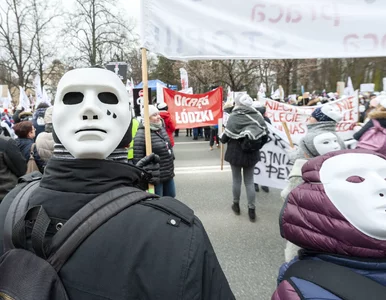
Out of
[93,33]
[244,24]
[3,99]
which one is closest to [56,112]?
[244,24]

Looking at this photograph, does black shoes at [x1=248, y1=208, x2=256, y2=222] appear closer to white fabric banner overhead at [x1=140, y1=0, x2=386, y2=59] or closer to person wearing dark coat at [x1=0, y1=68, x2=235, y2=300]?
white fabric banner overhead at [x1=140, y1=0, x2=386, y2=59]

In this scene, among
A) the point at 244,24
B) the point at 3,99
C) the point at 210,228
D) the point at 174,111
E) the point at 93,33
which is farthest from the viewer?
the point at 93,33

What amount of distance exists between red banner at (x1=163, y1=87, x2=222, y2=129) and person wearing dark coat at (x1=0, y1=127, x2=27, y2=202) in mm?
2678

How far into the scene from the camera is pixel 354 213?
1166 millimetres

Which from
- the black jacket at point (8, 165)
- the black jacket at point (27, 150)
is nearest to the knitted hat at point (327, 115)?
the black jacket at point (8, 165)

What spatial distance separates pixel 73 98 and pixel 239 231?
3.31 metres

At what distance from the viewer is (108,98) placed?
1.20 metres

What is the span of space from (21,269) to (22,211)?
210 millimetres

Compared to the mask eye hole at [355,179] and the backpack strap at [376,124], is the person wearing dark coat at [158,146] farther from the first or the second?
the mask eye hole at [355,179]

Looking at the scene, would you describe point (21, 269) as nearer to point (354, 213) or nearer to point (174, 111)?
point (354, 213)

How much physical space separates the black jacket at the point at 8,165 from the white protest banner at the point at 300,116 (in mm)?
3738

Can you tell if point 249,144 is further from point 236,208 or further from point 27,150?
point 27,150

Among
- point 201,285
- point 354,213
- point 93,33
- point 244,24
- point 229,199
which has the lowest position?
point 229,199

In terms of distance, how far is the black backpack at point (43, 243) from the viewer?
0.84 metres
